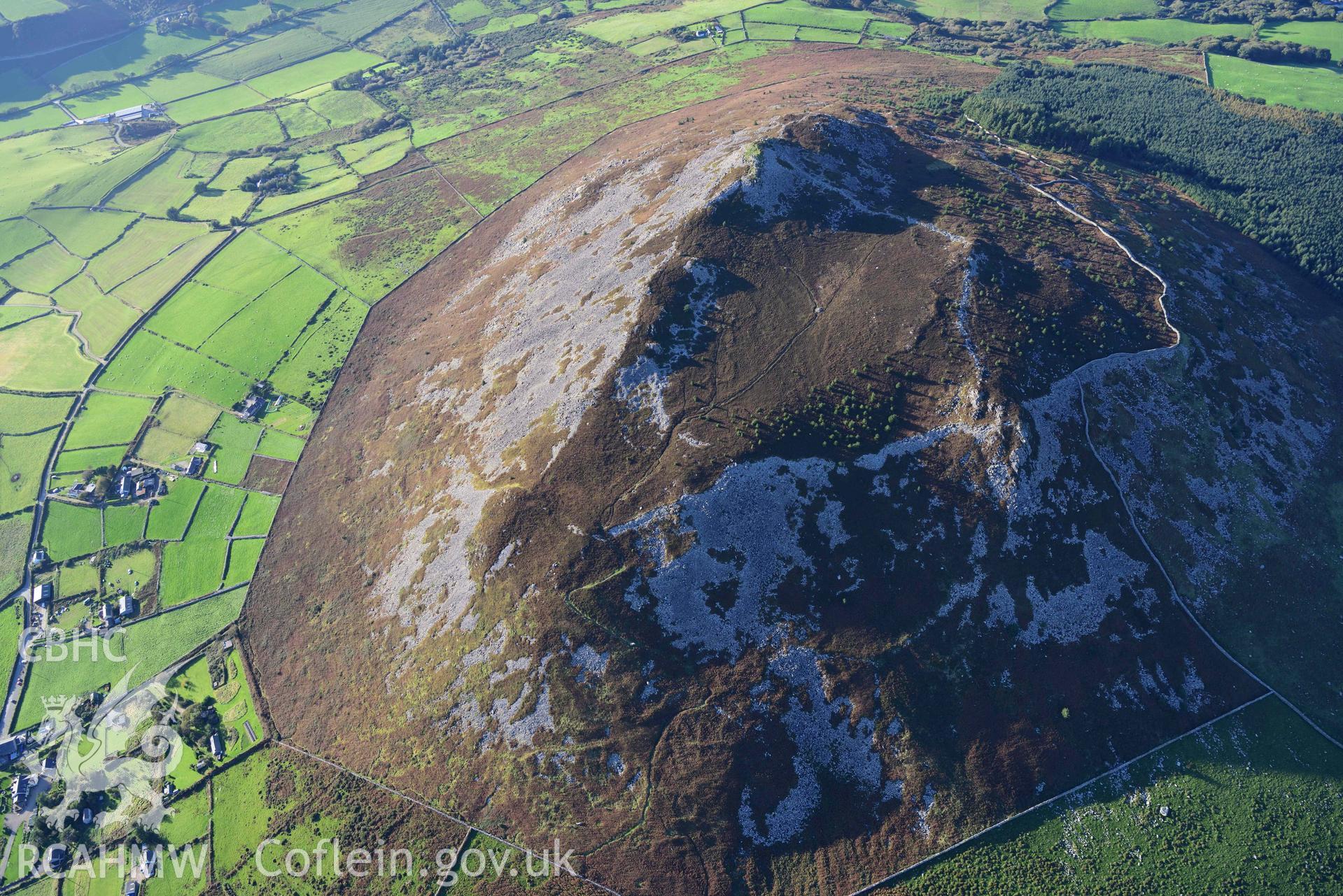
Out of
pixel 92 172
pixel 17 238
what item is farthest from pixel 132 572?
pixel 92 172

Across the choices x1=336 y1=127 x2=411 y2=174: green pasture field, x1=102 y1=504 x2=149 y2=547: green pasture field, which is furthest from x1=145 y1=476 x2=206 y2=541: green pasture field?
x1=336 y1=127 x2=411 y2=174: green pasture field

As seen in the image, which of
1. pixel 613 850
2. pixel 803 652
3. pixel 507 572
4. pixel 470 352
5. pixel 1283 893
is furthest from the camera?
pixel 470 352

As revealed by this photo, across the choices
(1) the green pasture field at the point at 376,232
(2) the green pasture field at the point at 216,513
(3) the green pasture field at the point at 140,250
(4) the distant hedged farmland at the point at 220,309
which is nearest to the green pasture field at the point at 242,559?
(4) the distant hedged farmland at the point at 220,309

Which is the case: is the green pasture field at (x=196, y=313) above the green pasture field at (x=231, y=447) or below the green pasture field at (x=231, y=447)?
above

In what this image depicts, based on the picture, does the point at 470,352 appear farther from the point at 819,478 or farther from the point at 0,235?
the point at 0,235

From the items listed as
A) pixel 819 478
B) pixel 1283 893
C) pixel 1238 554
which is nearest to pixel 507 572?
pixel 819 478

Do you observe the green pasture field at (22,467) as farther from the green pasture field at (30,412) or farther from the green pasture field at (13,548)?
the green pasture field at (13,548)

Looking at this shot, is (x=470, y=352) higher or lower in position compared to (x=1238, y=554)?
higher

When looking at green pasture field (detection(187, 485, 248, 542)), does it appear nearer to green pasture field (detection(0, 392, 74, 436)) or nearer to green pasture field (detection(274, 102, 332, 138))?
green pasture field (detection(0, 392, 74, 436))
